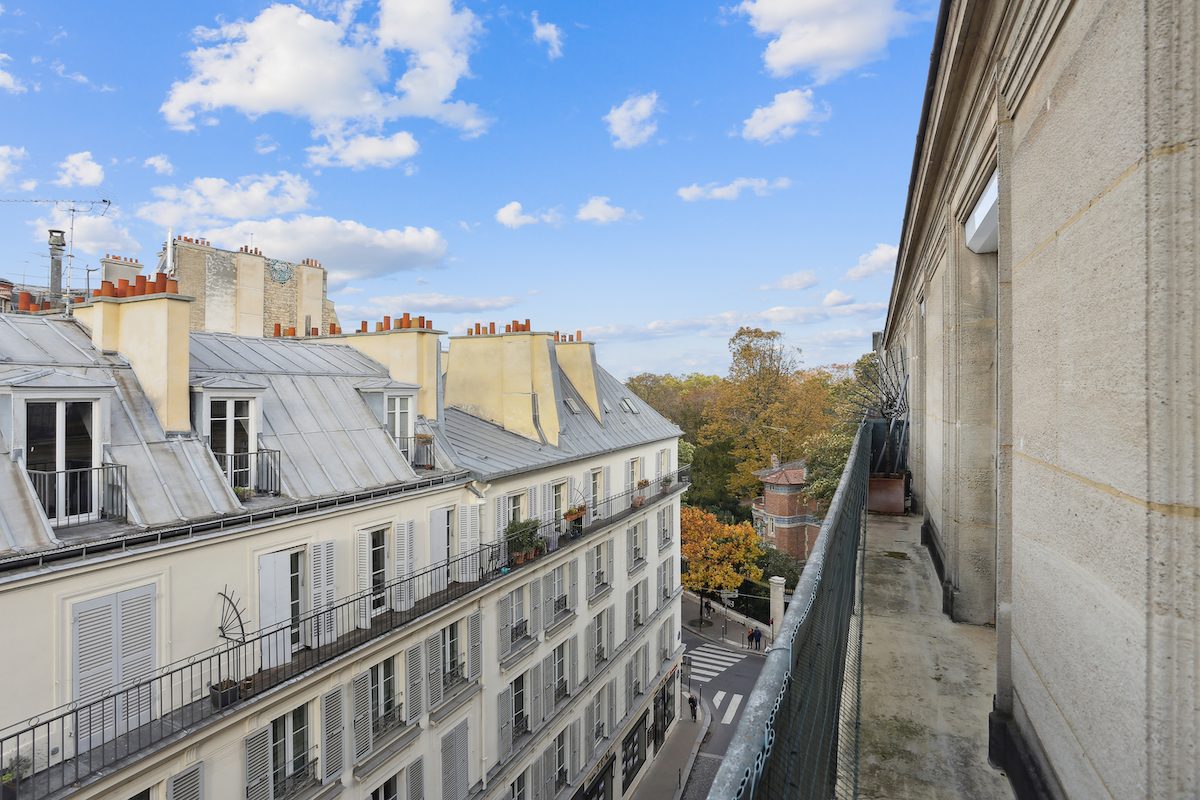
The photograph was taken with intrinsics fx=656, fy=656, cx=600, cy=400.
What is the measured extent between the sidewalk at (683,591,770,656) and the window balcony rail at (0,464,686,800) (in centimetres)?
2475

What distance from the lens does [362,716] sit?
460 inches

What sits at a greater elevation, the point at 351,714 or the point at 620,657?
the point at 351,714

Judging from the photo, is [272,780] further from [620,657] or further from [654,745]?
[654,745]

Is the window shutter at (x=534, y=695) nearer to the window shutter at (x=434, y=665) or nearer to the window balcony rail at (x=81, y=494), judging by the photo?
the window shutter at (x=434, y=665)

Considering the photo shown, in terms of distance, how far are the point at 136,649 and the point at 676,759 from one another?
21753 millimetres

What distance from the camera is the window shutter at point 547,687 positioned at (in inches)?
687

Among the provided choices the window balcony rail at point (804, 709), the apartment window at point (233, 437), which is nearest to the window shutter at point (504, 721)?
the apartment window at point (233, 437)

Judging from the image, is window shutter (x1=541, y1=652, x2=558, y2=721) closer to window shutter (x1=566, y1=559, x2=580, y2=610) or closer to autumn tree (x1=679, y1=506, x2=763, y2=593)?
window shutter (x1=566, y1=559, x2=580, y2=610)

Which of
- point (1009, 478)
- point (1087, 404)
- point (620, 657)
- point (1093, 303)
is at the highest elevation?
point (1093, 303)

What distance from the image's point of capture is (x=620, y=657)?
22047mm

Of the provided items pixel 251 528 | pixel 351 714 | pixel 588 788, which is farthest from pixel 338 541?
pixel 588 788

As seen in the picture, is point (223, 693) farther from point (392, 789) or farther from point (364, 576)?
point (392, 789)

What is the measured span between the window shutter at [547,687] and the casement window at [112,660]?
10339mm

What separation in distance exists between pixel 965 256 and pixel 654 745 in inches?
951
